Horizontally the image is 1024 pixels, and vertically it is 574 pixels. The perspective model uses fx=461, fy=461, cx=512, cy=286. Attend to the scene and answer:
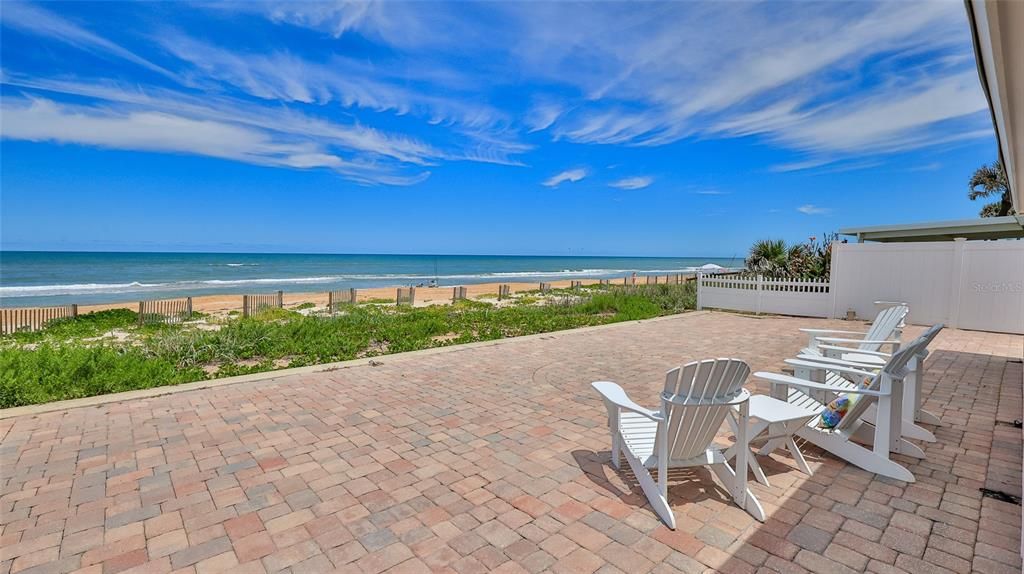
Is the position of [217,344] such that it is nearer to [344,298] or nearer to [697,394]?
[697,394]

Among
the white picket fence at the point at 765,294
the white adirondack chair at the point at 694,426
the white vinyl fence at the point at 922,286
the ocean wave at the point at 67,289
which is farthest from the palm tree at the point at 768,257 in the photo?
the ocean wave at the point at 67,289

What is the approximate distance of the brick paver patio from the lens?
85.3 inches

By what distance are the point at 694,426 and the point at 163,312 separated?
47.9 ft

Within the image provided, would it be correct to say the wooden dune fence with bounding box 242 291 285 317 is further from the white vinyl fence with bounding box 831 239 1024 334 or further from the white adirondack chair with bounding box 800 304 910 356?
the white vinyl fence with bounding box 831 239 1024 334

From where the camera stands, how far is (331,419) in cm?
411

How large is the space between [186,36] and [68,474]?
12104mm

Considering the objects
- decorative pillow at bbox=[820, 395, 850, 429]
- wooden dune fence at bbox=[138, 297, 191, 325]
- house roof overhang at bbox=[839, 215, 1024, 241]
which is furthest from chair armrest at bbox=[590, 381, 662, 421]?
wooden dune fence at bbox=[138, 297, 191, 325]

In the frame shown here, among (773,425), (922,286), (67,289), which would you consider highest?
(922,286)

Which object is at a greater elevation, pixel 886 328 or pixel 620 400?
pixel 886 328

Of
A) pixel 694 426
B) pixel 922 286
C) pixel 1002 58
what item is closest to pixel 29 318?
pixel 694 426

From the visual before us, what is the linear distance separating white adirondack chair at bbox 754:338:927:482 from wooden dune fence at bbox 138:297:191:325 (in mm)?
13718

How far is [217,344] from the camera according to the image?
7.07 metres

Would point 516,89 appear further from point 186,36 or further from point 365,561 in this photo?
point 365,561

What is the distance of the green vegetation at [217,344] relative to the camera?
5.07m
